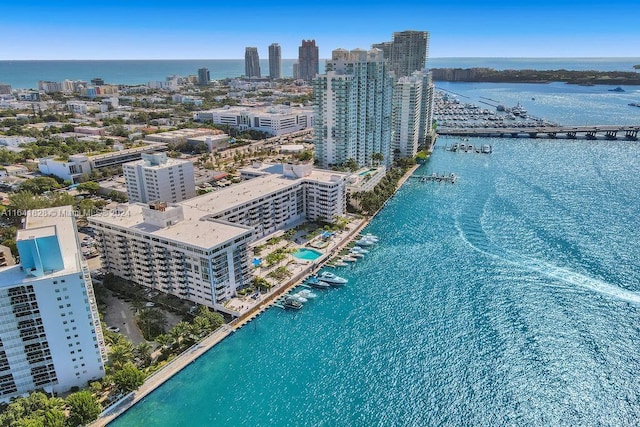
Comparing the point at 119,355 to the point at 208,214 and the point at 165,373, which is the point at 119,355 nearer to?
the point at 165,373

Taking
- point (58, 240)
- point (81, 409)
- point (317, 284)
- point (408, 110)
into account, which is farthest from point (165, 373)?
point (408, 110)

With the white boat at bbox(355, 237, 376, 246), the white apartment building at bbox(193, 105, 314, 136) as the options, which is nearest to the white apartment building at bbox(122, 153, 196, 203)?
the white boat at bbox(355, 237, 376, 246)

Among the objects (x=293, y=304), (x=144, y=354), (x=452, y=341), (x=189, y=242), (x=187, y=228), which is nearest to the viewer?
(x=144, y=354)

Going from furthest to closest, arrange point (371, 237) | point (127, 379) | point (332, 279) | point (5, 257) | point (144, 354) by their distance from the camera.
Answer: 1. point (371, 237)
2. point (332, 279)
3. point (5, 257)
4. point (144, 354)
5. point (127, 379)

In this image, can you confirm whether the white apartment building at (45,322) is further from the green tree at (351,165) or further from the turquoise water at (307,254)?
the green tree at (351,165)

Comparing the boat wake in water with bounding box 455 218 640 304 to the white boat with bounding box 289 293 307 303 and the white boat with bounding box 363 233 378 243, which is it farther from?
the white boat with bounding box 289 293 307 303

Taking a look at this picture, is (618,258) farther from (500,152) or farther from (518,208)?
(500,152)

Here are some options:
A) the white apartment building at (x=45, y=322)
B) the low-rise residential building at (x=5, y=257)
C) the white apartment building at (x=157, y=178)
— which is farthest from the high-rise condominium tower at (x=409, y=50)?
the white apartment building at (x=45, y=322)
